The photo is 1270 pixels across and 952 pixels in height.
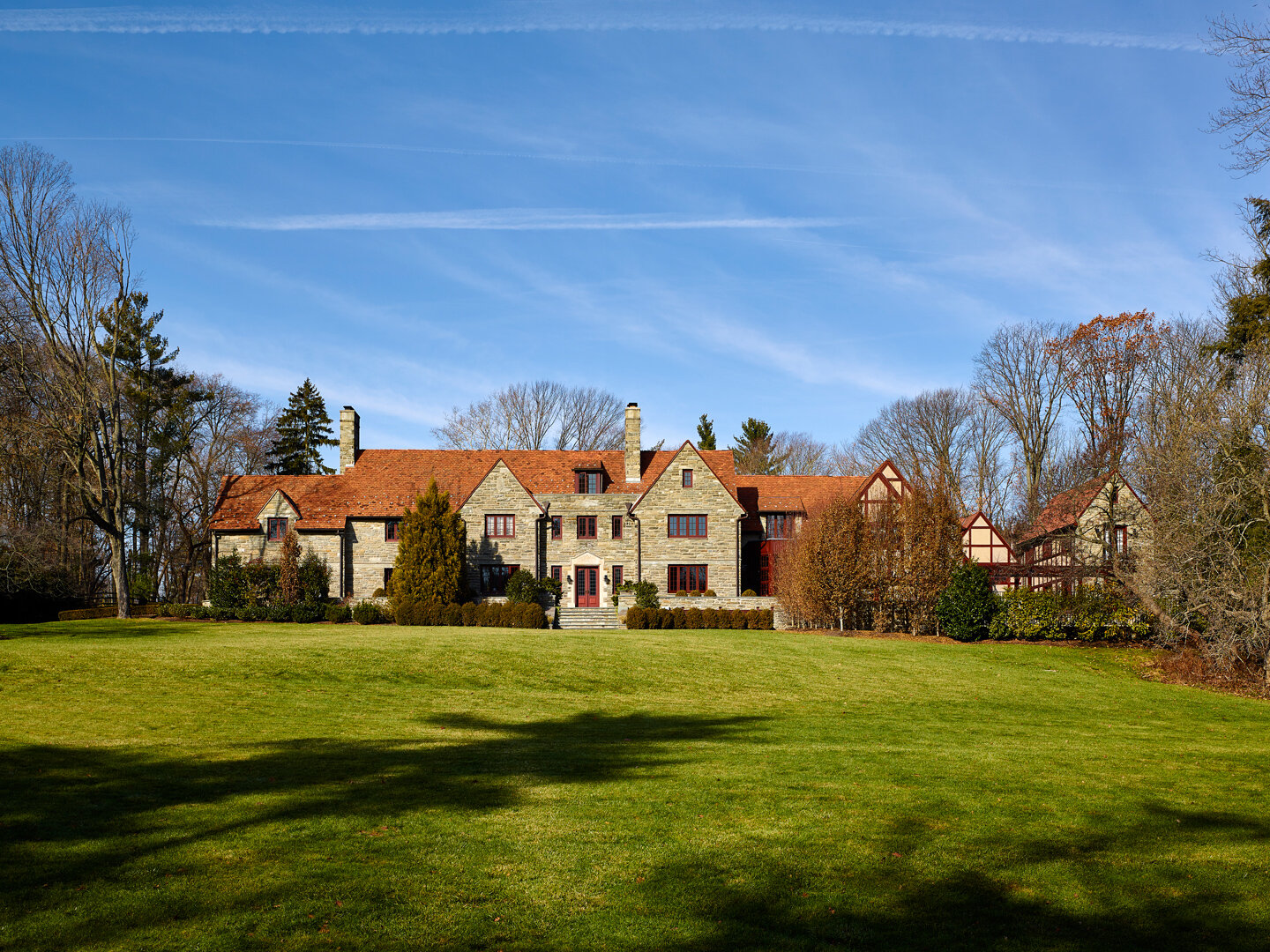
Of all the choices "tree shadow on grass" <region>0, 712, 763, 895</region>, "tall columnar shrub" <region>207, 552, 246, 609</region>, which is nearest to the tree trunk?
"tall columnar shrub" <region>207, 552, 246, 609</region>

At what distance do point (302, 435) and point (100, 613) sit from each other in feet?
83.1

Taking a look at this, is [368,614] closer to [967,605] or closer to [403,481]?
[403,481]

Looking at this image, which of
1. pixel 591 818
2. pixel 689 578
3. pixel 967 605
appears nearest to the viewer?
pixel 591 818

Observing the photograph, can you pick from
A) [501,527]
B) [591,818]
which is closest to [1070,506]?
[501,527]

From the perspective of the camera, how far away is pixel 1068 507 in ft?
140

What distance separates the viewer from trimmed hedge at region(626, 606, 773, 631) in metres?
36.2

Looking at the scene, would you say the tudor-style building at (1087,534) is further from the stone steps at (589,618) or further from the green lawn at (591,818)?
the stone steps at (589,618)

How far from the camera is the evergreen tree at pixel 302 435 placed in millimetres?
61312

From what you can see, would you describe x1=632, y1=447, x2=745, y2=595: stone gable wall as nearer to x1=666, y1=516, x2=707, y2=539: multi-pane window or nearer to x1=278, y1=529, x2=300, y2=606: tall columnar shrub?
x1=666, y1=516, x2=707, y2=539: multi-pane window

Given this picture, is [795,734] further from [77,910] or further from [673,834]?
[77,910]

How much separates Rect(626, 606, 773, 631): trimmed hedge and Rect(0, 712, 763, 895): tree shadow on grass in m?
→ 21.1

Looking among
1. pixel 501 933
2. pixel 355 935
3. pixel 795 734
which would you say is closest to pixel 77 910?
pixel 355 935

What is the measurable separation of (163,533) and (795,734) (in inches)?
1812

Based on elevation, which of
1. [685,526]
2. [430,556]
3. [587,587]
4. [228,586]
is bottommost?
[587,587]
